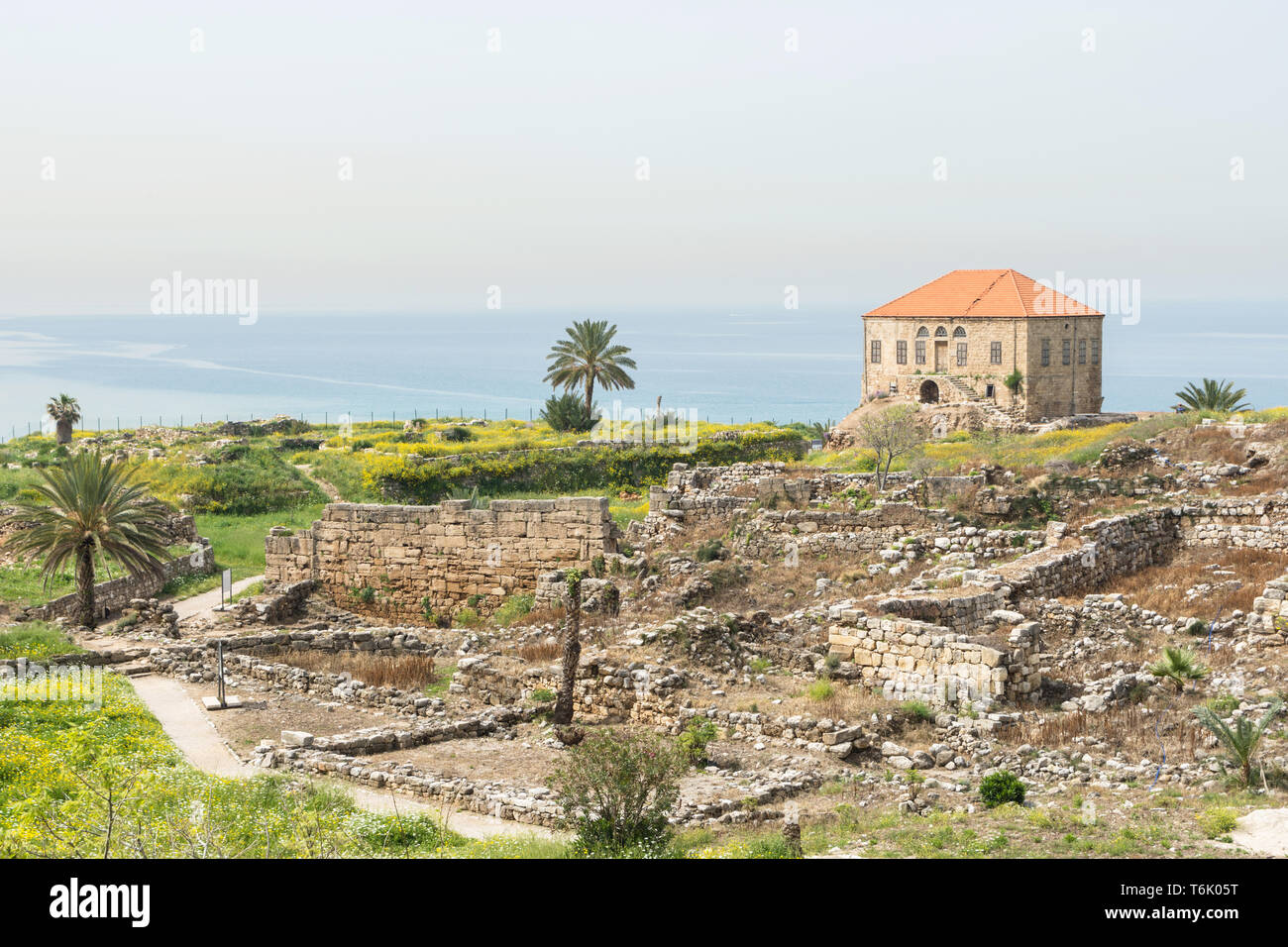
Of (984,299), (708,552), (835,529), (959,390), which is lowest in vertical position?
(708,552)

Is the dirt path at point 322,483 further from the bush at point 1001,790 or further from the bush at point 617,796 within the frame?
the bush at point 1001,790

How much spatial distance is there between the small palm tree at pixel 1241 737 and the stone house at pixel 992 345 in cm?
4552

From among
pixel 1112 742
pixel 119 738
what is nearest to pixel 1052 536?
pixel 1112 742

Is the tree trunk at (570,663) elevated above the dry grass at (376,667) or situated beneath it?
elevated above

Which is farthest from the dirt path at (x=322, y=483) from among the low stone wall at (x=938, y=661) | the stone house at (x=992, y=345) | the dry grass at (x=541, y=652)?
the stone house at (x=992, y=345)

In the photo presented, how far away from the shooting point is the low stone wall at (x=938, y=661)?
14.6 metres

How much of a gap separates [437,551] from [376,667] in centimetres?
557

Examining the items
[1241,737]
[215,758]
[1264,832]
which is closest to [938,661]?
[1241,737]

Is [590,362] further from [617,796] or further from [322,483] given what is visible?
[617,796]

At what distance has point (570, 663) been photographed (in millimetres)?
15414

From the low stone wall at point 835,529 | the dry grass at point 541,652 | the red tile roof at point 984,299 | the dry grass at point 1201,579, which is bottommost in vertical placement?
the dry grass at point 541,652

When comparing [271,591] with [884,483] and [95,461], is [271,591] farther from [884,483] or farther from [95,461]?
[884,483]

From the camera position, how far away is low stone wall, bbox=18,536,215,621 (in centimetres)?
2162
